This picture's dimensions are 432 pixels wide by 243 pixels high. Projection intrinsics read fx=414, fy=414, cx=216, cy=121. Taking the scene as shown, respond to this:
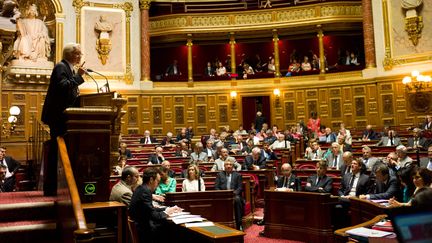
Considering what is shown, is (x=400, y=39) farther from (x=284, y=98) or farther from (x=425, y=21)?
(x=284, y=98)

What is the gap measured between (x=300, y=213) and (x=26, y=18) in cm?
1204

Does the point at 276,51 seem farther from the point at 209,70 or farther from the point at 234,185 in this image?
the point at 234,185

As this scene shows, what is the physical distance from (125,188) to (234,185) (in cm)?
293

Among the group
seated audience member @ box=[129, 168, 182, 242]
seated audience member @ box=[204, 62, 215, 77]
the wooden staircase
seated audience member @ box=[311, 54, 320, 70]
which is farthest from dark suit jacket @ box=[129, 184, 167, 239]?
seated audience member @ box=[204, 62, 215, 77]

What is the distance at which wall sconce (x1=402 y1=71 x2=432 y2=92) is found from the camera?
13.0m

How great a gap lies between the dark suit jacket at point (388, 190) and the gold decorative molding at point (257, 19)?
11.6 metres

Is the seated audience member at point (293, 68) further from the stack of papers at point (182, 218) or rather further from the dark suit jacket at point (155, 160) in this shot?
the stack of papers at point (182, 218)

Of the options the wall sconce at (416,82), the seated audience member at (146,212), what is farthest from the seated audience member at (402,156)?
the wall sconce at (416,82)

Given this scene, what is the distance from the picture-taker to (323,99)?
15664 millimetres

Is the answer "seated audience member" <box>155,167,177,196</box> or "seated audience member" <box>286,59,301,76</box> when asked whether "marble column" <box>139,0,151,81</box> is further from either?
"seated audience member" <box>155,167,177,196</box>

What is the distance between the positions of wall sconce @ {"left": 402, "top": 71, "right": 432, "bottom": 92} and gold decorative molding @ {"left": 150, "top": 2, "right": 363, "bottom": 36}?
3.72 m

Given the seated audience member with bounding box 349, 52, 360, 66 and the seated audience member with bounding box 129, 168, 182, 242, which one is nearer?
the seated audience member with bounding box 129, 168, 182, 242

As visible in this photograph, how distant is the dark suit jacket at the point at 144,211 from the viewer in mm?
3809

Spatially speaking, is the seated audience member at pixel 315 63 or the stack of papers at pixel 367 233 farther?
the seated audience member at pixel 315 63
